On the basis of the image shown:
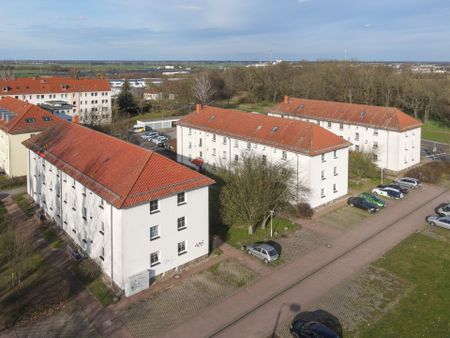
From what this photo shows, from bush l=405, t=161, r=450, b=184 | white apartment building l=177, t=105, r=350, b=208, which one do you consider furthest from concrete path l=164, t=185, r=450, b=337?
bush l=405, t=161, r=450, b=184

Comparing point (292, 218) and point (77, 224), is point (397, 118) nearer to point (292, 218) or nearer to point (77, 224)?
point (292, 218)

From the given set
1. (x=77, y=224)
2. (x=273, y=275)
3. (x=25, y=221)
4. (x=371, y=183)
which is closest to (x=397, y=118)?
(x=371, y=183)

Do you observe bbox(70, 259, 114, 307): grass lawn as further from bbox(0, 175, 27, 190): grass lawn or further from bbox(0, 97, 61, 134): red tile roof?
bbox(0, 97, 61, 134): red tile roof

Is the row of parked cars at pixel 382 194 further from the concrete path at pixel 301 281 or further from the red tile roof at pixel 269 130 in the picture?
the red tile roof at pixel 269 130

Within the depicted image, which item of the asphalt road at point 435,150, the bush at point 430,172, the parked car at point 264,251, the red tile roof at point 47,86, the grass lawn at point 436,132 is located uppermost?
the red tile roof at point 47,86

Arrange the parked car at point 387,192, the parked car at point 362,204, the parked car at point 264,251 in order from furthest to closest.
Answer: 1. the parked car at point 387,192
2. the parked car at point 362,204
3. the parked car at point 264,251

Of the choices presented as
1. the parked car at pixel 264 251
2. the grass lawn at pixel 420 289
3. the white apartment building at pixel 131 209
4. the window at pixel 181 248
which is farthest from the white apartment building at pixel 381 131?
the window at pixel 181 248
